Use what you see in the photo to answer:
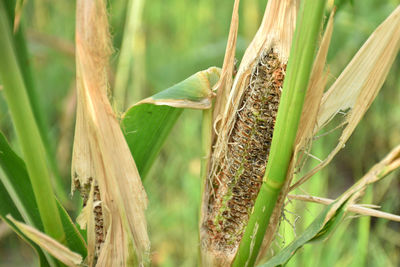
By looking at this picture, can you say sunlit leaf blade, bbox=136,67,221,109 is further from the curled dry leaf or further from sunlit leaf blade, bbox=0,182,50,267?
sunlit leaf blade, bbox=0,182,50,267

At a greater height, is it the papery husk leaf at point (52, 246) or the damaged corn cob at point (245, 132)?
the damaged corn cob at point (245, 132)

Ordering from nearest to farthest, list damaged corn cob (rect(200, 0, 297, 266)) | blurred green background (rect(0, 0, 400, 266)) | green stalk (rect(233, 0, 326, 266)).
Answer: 1. green stalk (rect(233, 0, 326, 266))
2. damaged corn cob (rect(200, 0, 297, 266))
3. blurred green background (rect(0, 0, 400, 266))

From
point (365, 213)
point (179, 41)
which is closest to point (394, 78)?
point (179, 41)

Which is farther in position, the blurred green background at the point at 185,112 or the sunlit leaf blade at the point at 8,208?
the blurred green background at the point at 185,112

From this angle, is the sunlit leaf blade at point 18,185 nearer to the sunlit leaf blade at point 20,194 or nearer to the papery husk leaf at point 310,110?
the sunlit leaf blade at point 20,194

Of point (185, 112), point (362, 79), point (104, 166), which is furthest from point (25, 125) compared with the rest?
point (185, 112)

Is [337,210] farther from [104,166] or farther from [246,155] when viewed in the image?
[104,166]

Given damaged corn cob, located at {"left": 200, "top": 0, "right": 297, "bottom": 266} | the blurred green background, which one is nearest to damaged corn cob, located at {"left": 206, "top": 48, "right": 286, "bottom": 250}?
damaged corn cob, located at {"left": 200, "top": 0, "right": 297, "bottom": 266}

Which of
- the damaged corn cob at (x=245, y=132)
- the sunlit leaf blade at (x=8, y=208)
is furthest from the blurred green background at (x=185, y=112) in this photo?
the sunlit leaf blade at (x=8, y=208)
